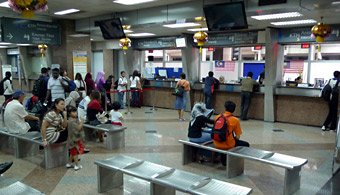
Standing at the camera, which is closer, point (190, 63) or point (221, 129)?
point (221, 129)

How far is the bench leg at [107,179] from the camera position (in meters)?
3.72

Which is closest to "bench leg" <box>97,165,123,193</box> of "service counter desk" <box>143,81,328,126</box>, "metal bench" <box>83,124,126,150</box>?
"metal bench" <box>83,124,126,150</box>

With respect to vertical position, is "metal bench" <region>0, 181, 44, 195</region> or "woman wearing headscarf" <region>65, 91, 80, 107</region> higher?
"woman wearing headscarf" <region>65, 91, 80, 107</region>

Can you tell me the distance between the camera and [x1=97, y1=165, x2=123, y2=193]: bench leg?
3723 millimetres

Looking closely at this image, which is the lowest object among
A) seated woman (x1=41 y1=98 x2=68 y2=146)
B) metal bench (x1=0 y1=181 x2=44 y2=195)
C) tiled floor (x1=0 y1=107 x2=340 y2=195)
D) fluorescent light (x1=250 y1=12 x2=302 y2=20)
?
tiled floor (x1=0 y1=107 x2=340 y2=195)

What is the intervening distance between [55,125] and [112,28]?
4.22 metres

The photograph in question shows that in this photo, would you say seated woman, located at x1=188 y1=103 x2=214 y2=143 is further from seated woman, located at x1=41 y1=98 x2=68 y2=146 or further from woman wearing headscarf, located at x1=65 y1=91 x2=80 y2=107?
woman wearing headscarf, located at x1=65 y1=91 x2=80 y2=107

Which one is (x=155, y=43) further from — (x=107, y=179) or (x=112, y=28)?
(x=107, y=179)

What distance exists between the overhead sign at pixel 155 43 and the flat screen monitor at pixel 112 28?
3.10m

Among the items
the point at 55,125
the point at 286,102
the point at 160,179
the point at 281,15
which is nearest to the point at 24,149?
the point at 55,125

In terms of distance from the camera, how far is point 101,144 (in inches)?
239

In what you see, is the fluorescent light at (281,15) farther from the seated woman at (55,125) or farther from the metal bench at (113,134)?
the seated woman at (55,125)

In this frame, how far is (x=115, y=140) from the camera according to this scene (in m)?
5.71

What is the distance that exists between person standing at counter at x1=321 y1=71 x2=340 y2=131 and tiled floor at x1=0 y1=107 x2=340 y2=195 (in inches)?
13.1
